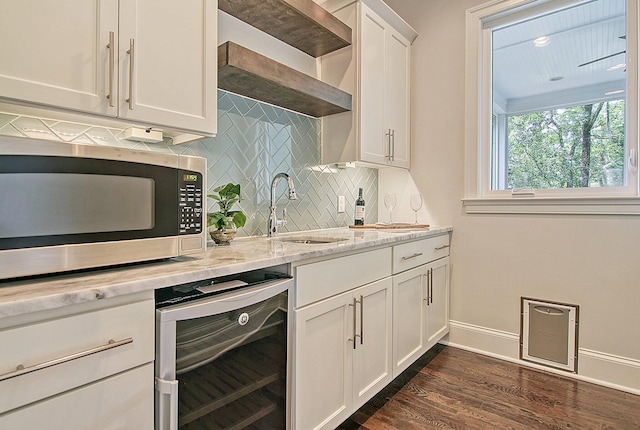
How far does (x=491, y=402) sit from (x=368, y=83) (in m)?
2.07

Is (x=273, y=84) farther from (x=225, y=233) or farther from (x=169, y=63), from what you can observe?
(x=225, y=233)

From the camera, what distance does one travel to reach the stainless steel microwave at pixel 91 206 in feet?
2.64

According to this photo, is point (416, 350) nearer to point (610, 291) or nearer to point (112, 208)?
point (610, 291)

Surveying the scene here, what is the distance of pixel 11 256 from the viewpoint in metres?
0.78

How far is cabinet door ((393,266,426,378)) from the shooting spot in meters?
1.98

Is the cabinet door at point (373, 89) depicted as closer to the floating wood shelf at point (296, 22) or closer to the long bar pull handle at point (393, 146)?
the long bar pull handle at point (393, 146)

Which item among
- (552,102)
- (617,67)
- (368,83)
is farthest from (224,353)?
(617,67)

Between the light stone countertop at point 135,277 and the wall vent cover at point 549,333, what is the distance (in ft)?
5.50

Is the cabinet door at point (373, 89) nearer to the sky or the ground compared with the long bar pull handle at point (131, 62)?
nearer to the sky

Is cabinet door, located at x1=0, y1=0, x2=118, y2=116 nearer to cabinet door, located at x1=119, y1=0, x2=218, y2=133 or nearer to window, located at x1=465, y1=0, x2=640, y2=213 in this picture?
cabinet door, located at x1=119, y1=0, x2=218, y2=133

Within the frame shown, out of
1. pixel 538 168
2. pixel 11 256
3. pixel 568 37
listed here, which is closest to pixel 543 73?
pixel 568 37

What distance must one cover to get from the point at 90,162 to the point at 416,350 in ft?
6.62

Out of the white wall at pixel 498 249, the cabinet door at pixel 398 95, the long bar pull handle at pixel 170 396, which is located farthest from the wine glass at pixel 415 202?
the long bar pull handle at pixel 170 396

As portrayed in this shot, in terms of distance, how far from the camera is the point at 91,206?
94 cm
